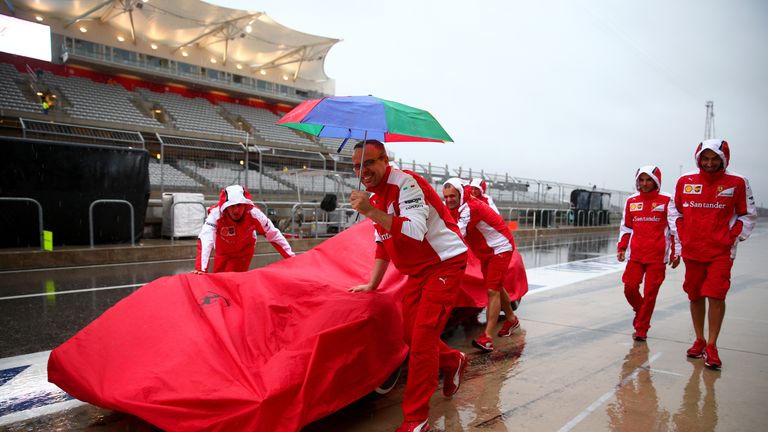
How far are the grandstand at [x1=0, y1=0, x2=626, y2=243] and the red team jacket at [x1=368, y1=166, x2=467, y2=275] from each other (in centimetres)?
1148

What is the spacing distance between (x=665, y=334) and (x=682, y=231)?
145 centimetres

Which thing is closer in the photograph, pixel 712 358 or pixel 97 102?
pixel 712 358

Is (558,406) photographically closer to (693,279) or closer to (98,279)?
(693,279)

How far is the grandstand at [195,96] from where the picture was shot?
1545 cm

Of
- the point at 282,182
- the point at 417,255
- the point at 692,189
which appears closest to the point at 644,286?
the point at 692,189

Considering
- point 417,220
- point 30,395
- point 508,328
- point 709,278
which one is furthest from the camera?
point 508,328

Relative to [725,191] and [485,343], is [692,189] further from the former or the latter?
[485,343]

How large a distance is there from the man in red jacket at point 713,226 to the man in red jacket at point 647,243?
0.37 meters

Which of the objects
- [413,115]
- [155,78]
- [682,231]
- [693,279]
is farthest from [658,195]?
[155,78]

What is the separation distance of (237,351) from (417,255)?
1.25 m

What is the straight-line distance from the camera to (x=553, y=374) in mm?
4219

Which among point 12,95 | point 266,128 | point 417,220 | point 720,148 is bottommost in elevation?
point 417,220

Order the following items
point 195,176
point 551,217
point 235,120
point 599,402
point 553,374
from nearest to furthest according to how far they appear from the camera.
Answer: point 599,402 < point 553,374 < point 195,176 < point 551,217 < point 235,120

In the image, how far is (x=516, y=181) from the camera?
2447cm
